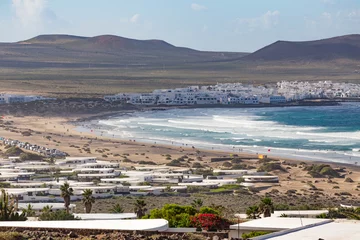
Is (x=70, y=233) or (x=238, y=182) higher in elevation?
(x=70, y=233)

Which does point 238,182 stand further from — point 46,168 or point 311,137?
point 311,137

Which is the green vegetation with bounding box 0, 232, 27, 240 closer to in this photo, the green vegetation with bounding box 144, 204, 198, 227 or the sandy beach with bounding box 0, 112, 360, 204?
the green vegetation with bounding box 144, 204, 198, 227

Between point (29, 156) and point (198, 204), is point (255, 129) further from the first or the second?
point (198, 204)

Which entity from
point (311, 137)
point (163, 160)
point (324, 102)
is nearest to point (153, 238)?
point (163, 160)

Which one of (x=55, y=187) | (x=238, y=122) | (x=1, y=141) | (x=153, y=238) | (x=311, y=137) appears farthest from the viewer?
(x=238, y=122)

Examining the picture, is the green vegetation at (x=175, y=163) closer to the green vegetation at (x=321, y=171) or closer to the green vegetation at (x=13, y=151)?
the green vegetation at (x=321, y=171)

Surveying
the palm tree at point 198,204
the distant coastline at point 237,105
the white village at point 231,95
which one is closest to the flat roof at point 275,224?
the palm tree at point 198,204
